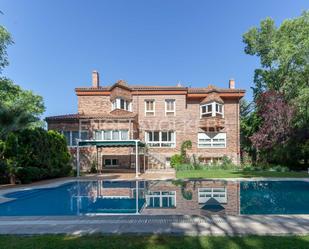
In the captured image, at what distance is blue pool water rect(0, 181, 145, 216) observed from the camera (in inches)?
385

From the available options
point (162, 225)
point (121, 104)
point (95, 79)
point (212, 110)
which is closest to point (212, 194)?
point (162, 225)

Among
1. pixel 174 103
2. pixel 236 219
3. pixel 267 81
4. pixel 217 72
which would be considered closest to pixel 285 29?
pixel 267 81

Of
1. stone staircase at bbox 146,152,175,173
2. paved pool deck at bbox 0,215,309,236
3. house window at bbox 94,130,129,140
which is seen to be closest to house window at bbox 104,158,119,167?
house window at bbox 94,130,129,140

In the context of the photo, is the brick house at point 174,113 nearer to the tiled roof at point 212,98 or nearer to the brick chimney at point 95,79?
the tiled roof at point 212,98

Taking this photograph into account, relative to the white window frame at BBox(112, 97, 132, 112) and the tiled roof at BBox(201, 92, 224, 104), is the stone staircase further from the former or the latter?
the tiled roof at BBox(201, 92, 224, 104)

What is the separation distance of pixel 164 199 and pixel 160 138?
57.6ft

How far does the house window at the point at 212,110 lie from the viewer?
28703mm

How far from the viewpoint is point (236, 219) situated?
6.98 m

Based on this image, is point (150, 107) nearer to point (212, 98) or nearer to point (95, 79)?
point (212, 98)

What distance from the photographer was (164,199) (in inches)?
463

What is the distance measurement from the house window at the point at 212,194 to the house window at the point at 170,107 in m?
15.7

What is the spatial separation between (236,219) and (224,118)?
23522mm

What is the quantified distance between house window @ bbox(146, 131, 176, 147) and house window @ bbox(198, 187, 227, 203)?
14.8 m

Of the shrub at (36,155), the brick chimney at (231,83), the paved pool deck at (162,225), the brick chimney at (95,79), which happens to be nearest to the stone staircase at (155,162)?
the shrub at (36,155)
